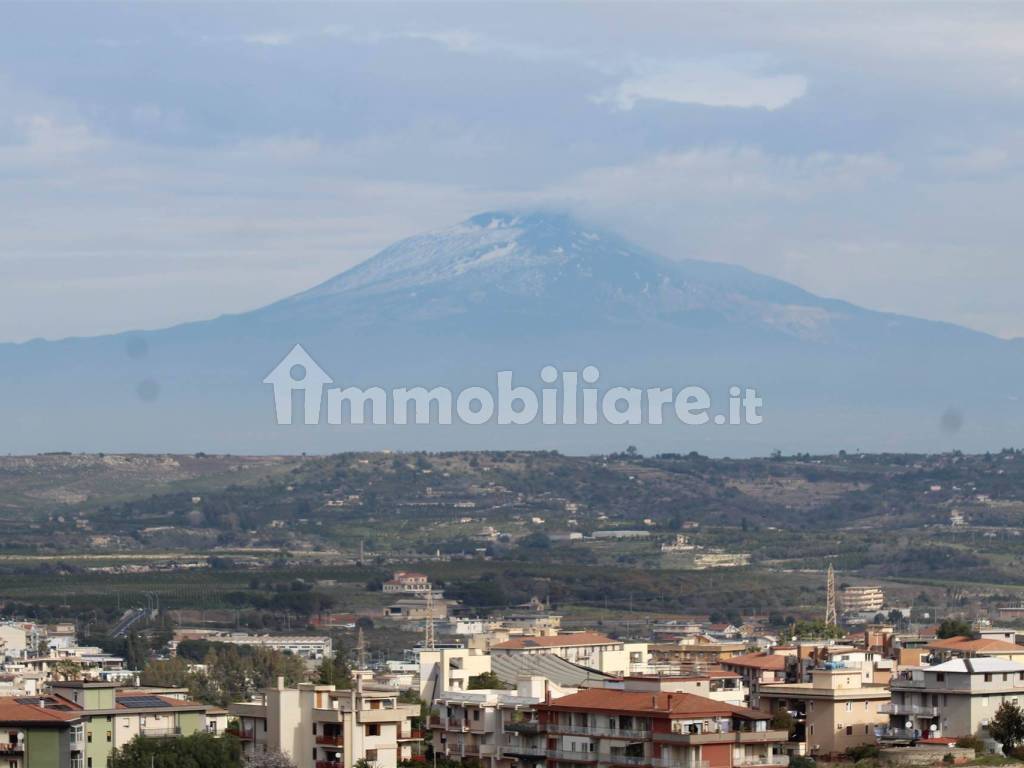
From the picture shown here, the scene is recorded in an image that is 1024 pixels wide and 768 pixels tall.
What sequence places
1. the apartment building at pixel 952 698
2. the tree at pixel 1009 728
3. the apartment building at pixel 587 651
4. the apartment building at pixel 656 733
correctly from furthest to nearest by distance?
the apartment building at pixel 587 651, the apartment building at pixel 952 698, the tree at pixel 1009 728, the apartment building at pixel 656 733

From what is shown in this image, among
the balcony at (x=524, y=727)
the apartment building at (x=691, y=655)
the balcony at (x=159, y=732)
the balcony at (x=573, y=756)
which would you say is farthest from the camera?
the apartment building at (x=691, y=655)

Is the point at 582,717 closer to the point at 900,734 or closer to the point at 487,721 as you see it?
the point at 487,721

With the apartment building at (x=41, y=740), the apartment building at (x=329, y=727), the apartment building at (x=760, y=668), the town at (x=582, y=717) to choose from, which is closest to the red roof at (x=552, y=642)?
the town at (x=582, y=717)

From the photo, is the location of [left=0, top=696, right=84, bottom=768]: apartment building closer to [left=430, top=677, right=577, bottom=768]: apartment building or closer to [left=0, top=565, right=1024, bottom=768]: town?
[left=0, top=565, right=1024, bottom=768]: town

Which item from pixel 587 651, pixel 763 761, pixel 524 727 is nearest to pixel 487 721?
pixel 524 727

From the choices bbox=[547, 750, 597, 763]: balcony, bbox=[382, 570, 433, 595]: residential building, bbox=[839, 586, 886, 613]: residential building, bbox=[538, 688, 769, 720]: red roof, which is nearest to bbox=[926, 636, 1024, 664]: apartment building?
bbox=[538, 688, 769, 720]: red roof

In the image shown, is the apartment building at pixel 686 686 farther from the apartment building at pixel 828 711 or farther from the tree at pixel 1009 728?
the tree at pixel 1009 728

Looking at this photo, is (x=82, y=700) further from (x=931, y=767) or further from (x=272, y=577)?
(x=272, y=577)

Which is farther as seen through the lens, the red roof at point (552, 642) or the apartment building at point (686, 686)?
the red roof at point (552, 642)
